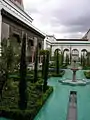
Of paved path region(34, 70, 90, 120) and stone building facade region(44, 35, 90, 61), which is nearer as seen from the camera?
paved path region(34, 70, 90, 120)

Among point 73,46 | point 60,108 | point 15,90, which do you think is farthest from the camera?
point 73,46

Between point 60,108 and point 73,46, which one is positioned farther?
point 73,46

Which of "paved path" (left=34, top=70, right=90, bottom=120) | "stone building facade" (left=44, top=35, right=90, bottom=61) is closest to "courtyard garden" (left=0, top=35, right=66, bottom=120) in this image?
"paved path" (left=34, top=70, right=90, bottom=120)

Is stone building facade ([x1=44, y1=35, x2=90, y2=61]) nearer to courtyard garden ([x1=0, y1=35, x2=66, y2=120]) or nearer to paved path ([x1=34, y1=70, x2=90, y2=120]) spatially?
paved path ([x1=34, y1=70, x2=90, y2=120])

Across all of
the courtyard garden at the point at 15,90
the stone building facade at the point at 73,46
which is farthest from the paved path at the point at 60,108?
the stone building facade at the point at 73,46

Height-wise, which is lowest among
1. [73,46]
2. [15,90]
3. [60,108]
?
[60,108]

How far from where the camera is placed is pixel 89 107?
11.2m

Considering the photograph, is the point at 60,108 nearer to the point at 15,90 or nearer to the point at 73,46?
the point at 15,90

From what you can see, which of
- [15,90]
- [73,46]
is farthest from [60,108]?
[73,46]

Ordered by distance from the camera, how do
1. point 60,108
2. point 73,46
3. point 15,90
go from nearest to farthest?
point 60,108 → point 15,90 → point 73,46

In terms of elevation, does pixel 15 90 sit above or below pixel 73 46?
below

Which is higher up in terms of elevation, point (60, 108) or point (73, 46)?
point (73, 46)

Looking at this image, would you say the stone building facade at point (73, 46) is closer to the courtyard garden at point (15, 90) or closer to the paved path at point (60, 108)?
the paved path at point (60, 108)

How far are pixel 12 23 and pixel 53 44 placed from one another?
112ft
